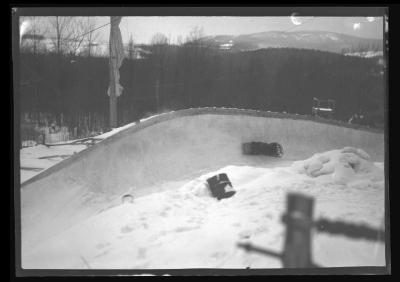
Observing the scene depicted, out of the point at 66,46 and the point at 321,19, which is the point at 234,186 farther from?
the point at 66,46

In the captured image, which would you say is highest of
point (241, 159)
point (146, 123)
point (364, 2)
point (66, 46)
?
point (364, 2)

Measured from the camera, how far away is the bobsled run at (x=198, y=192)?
173 inches

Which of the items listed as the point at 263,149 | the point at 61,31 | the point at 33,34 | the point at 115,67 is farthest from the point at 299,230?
the point at 33,34

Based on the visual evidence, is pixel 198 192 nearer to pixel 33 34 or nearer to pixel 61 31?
pixel 61 31

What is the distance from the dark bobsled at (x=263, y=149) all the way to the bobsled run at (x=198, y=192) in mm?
14

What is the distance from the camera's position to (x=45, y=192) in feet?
14.6

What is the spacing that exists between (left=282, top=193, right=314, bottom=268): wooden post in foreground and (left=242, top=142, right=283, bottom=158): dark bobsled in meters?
0.51

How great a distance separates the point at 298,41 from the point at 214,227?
1938mm

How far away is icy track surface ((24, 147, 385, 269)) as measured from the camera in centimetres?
439

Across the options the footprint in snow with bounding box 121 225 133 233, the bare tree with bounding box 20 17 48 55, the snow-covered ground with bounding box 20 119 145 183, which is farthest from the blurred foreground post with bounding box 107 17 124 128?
the footprint in snow with bounding box 121 225 133 233

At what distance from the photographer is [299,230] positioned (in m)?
3.58

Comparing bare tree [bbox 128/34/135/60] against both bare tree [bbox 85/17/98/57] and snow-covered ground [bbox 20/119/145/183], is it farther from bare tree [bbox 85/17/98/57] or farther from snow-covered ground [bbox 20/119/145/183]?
snow-covered ground [bbox 20/119/145/183]
